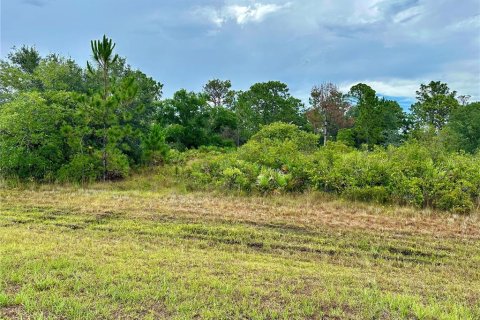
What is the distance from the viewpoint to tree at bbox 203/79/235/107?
3297cm

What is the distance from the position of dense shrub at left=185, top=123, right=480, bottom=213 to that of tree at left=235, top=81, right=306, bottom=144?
53.9 feet

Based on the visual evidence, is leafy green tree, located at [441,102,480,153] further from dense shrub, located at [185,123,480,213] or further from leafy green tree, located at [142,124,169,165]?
leafy green tree, located at [142,124,169,165]

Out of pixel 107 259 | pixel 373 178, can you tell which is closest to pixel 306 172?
pixel 373 178

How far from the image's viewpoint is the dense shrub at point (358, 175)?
7.05 m

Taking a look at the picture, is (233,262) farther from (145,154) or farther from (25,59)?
(25,59)

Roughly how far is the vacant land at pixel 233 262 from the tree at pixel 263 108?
2005 centimetres

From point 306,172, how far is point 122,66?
13.8 metres

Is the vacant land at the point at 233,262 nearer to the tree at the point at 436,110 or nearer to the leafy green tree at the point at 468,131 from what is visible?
the leafy green tree at the point at 468,131

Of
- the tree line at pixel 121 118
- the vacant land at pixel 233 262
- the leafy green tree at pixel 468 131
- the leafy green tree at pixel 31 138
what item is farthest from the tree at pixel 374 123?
the leafy green tree at pixel 31 138

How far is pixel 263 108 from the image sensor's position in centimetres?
2688

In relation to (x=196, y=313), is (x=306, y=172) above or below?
above

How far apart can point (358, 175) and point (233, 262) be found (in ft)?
16.9

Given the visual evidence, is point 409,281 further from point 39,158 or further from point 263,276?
point 39,158

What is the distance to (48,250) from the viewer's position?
3811 millimetres
